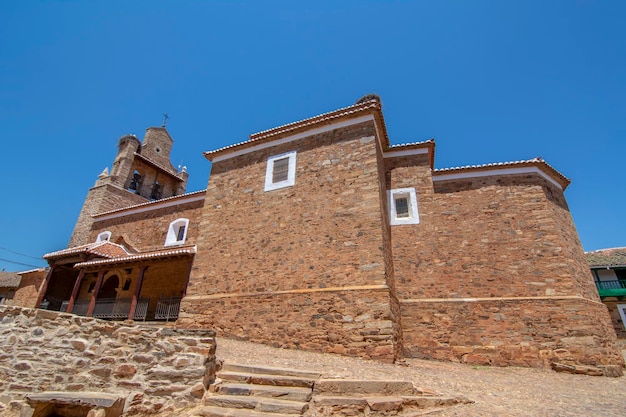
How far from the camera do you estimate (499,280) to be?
9727mm

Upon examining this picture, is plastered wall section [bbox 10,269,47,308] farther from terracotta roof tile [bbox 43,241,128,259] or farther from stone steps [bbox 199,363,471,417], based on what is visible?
stone steps [bbox 199,363,471,417]

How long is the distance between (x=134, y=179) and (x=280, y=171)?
1609cm

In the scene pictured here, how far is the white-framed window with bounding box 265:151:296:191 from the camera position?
1108cm

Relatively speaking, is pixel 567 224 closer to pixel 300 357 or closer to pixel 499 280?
pixel 499 280

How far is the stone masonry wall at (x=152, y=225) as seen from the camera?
51.4 feet

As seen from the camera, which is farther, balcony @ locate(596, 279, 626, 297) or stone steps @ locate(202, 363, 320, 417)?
balcony @ locate(596, 279, 626, 297)

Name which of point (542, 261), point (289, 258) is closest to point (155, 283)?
point (289, 258)

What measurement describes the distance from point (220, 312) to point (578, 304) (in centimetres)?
1018

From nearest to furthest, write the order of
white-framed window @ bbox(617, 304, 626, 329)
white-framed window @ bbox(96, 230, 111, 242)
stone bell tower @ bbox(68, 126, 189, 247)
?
1. white-framed window @ bbox(96, 230, 111, 242)
2. white-framed window @ bbox(617, 304, 626, 329)
3. stone bell tower @ bbox(68, 126, 189, 247)

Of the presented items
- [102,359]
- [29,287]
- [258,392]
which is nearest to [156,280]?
[29,287]

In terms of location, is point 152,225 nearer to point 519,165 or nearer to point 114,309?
point 114,309

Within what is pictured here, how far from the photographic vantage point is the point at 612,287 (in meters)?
20.6

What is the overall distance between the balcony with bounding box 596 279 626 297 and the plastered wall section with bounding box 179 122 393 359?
19.6 metres

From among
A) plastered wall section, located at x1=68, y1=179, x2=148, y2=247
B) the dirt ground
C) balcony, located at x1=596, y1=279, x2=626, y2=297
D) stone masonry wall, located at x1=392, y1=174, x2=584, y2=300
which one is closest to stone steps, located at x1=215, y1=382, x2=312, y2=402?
the dirt ground
